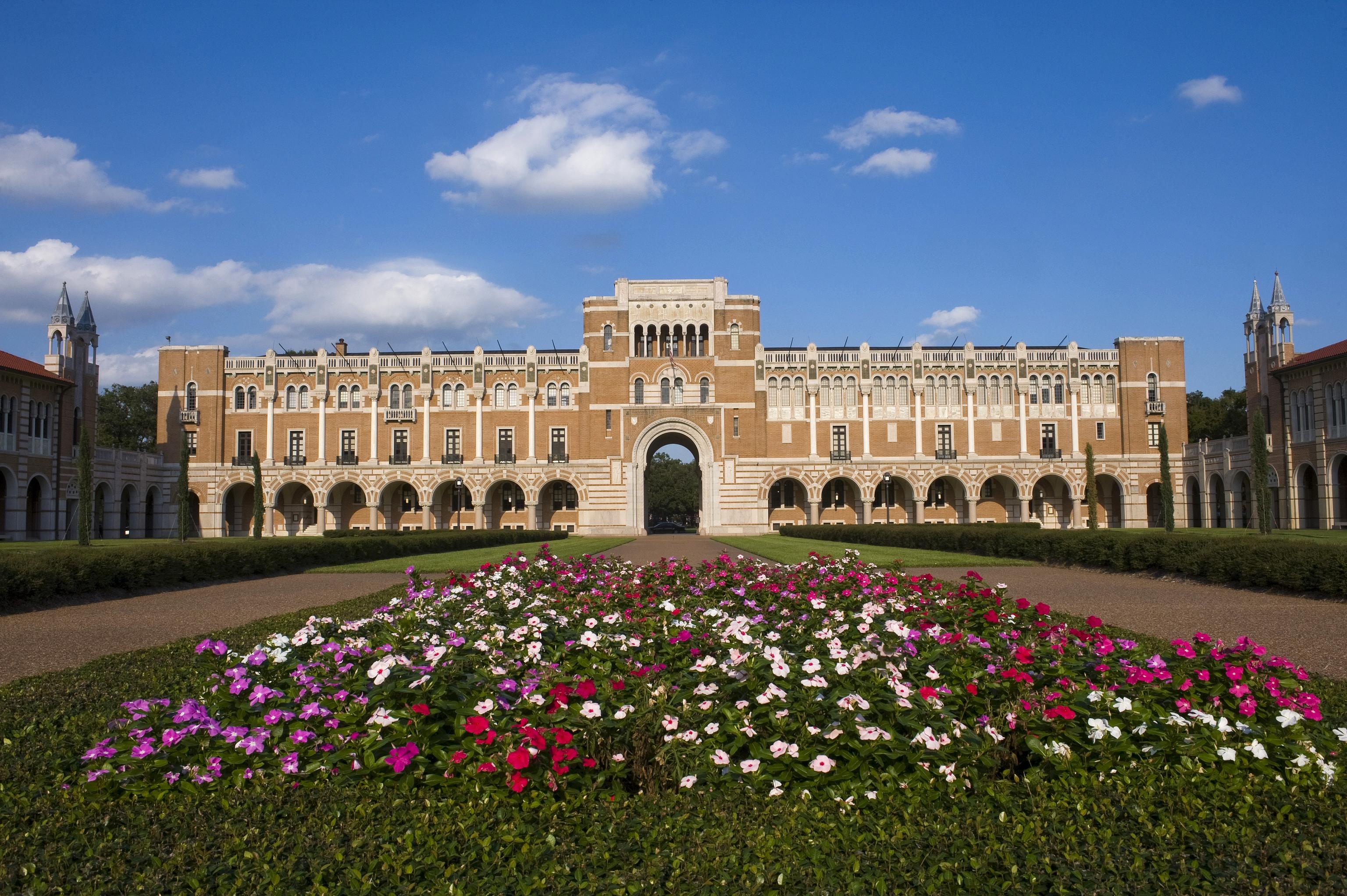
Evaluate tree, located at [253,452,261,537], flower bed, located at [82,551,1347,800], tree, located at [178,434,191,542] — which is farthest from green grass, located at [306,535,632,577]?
flower bed, located at [82,551,1347,800]

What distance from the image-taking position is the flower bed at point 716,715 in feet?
15.0

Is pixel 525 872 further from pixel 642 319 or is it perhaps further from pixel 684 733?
pixel 642 319

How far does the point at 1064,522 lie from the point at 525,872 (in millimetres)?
57387

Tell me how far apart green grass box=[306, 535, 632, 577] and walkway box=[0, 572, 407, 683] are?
169 centimetres

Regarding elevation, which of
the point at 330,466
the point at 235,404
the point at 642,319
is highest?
the point at 642,319

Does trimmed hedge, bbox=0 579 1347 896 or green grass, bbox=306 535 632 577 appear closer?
trimmed hedge, bbox=0 579 1347 896

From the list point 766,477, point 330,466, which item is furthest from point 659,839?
point 330,466

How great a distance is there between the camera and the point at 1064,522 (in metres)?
55.5

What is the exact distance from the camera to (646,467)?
183 feet

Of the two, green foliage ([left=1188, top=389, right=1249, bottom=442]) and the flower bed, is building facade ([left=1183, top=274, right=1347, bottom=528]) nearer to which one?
green foliage ([left=1188, top=389, right=1249, bottom=442])

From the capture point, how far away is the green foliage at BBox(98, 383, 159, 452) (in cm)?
7431

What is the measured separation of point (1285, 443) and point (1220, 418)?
24822 mm

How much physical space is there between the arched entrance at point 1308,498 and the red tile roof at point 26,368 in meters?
59.5

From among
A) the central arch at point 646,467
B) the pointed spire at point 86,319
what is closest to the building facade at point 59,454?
the pointed spire at point 86,319
